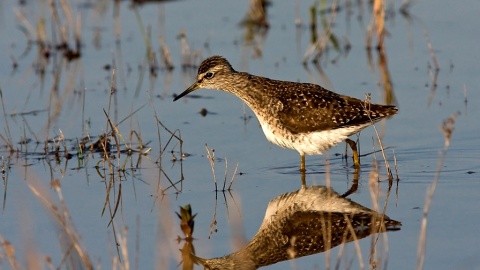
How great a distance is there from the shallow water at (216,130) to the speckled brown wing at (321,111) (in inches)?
19.8

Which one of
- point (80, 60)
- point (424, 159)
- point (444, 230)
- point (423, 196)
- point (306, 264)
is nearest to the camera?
point (306, 264)

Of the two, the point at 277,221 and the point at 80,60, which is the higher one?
the point at 80,60

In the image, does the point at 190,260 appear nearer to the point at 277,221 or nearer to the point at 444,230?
the point at 277,221

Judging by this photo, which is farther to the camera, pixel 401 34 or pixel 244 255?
pixel 401 34

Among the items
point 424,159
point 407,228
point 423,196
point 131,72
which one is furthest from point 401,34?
point 407,228

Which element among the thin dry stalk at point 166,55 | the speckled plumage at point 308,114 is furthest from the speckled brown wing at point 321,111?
the thin dry stalk at point 166,55

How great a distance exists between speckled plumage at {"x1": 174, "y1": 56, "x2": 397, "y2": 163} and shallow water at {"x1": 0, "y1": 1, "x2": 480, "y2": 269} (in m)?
0.34

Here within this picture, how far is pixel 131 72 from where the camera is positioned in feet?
46.5

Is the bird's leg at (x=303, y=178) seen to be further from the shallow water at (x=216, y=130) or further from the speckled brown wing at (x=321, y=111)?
the speckled brown wing at (x=321, y=111)

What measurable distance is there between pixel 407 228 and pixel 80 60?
7.60m

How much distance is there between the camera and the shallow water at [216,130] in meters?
8.38

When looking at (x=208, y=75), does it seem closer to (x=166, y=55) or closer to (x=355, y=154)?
(x=355, y=154)

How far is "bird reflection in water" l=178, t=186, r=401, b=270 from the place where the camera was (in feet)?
26.0

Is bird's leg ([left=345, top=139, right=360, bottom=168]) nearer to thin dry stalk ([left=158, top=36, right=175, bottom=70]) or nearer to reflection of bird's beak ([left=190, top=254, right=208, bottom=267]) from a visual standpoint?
reflection of bird's beak ([left=190, top=254, right=208, bottom=267])
